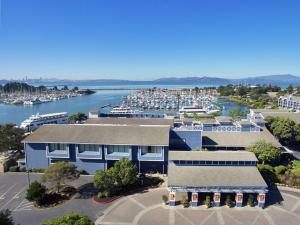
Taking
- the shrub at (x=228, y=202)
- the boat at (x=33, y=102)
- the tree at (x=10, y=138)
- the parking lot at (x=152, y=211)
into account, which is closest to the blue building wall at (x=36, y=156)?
the tree at (x=10, y=138)

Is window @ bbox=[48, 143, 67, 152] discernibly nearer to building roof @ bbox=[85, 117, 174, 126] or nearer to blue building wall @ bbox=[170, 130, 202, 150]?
building roof @ bbox=[85, 117, 174, 126]

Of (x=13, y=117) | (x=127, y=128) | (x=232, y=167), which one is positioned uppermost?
(x=127, y=128)

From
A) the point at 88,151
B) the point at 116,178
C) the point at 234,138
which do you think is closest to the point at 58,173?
the point at 116,178

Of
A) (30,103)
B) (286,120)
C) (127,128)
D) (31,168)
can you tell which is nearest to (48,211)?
(31,168)

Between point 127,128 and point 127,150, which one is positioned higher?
point 127,128

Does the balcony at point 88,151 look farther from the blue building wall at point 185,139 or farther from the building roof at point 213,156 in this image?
the blue building wall at point 185,139

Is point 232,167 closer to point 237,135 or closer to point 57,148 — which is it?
point 237,135

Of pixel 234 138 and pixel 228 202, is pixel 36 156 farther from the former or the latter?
pixel 234 138
